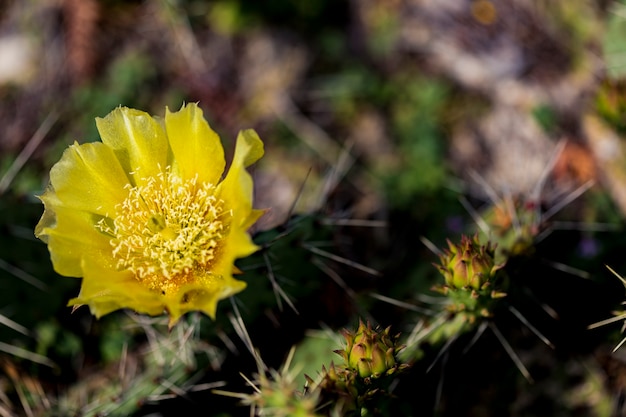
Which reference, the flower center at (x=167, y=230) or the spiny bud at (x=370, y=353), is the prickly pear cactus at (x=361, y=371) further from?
the flower center at (x=167, y=230)

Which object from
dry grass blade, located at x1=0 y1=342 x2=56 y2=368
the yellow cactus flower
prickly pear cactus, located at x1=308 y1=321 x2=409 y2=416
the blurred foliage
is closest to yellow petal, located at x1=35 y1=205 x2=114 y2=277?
the yellow cactus flower

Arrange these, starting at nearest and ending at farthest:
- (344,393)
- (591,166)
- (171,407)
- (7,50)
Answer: (344,393) → (171,407) → (591,166) → (7,50)

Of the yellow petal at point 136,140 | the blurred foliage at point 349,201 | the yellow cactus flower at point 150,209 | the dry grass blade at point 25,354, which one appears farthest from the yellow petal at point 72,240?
the dry grass blade at point 25,354

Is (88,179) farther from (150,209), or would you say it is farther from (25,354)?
(25,354)

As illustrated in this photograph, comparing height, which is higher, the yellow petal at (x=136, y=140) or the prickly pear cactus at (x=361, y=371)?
the yellow petal at (x=136, y=140)

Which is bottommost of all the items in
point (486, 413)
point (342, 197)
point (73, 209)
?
point (486, 413)

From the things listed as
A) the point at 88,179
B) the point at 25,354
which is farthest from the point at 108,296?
the point at 25,354

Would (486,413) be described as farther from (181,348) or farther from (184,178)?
(184,178)

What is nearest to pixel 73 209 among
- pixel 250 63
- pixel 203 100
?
pixel 203 100
